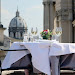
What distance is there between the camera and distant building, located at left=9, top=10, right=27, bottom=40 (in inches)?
5852

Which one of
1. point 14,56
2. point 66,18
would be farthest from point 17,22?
point 14,56

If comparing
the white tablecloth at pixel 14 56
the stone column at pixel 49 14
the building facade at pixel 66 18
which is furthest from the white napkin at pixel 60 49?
the stone column at pixel 49 14

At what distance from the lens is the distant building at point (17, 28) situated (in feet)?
488

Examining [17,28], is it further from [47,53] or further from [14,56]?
[47,53]

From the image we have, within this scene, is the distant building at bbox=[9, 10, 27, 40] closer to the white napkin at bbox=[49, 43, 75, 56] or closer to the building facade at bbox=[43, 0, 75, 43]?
the building facade at bbox=[43, 0, 75, 43]

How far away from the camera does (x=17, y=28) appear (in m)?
152

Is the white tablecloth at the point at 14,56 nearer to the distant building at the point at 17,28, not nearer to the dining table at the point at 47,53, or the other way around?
the dining table at the point at 47,53

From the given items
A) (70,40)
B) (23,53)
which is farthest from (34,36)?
(70,40)

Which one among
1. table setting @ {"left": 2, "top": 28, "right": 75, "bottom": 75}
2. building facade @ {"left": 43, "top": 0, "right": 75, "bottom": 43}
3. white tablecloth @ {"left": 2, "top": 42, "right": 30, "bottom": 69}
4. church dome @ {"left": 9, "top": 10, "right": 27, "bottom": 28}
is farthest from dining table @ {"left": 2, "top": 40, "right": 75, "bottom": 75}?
church dome @ {"left": 9, "top": 10, "right": 27, "bottom": 28}

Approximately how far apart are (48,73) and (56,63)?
0.31m

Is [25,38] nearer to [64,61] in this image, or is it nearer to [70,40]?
[64,61]

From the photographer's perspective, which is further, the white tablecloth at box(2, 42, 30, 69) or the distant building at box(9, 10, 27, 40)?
the distant building at box(9, 10, 27, 40)

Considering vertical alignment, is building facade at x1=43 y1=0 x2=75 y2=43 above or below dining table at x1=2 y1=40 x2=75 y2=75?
above

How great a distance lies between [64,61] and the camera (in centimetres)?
838
